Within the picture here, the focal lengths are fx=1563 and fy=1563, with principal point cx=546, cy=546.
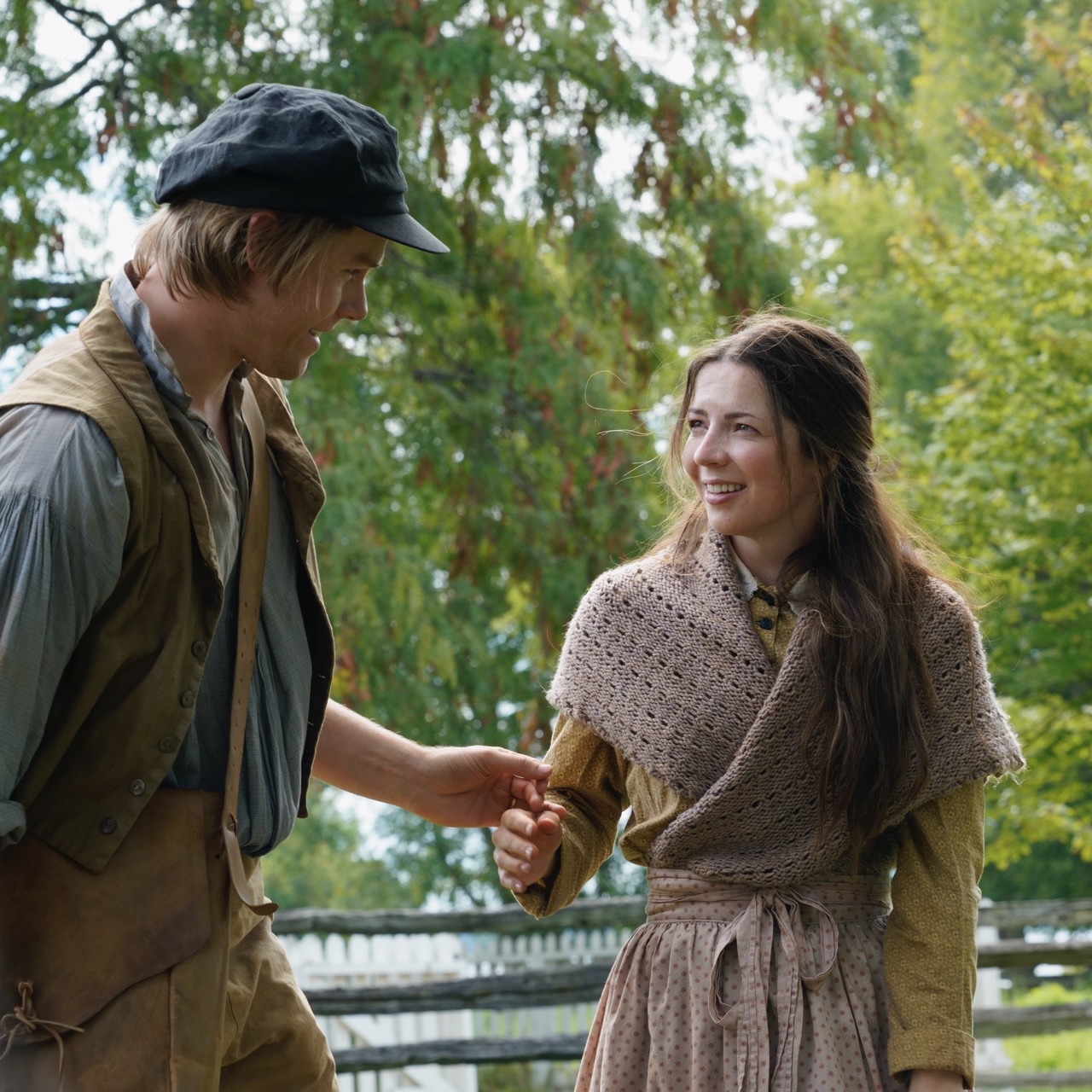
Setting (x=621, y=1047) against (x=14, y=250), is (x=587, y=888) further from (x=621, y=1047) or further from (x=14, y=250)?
(x=621, y=1047)

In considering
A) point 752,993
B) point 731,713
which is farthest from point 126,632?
point 752,993

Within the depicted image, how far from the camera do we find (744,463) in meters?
2.75

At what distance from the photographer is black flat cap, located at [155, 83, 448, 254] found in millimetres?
2203

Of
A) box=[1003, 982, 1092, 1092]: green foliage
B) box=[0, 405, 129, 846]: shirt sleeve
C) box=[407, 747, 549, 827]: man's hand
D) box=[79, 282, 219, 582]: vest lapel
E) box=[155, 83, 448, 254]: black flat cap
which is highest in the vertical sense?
box=[155, 83, 448, 254]: black flat cap

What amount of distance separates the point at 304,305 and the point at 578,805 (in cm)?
113

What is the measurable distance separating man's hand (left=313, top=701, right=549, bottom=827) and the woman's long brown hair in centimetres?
51

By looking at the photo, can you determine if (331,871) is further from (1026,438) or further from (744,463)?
(744,463)

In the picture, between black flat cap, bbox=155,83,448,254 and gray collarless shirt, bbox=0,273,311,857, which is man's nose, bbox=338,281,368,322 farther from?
gray collarless shirt, bbox=0,273,311,857

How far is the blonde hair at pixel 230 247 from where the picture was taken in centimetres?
220

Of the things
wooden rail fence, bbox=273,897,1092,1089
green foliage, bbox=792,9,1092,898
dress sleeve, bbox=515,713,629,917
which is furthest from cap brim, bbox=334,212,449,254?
green foliage, bbox=792,9,1092,898

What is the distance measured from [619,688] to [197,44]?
17.8 ft

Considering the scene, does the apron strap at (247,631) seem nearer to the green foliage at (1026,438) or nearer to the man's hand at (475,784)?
the man's hand at (475,784)

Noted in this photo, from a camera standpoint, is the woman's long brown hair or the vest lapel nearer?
the vest lapel

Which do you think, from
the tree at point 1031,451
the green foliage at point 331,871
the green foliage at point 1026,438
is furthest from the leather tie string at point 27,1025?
the green foliage at point 331,871
